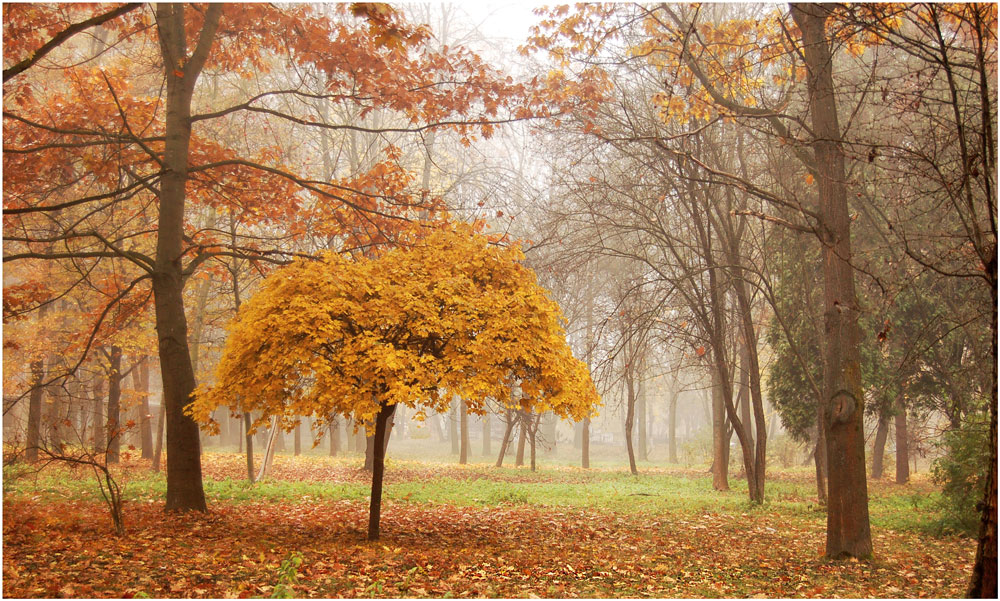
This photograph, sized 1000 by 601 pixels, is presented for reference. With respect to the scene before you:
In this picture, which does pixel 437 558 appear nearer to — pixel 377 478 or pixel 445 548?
pixel 445 548

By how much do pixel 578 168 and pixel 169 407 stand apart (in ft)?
37.6

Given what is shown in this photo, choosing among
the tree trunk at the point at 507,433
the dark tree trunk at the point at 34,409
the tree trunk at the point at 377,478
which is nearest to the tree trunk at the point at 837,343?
the tree trunk at the point at 377,478

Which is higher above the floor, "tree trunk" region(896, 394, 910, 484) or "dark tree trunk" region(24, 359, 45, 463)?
"dark tree trunk" region(24, 359, 45, 463)

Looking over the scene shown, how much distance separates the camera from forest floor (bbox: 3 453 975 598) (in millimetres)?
5320

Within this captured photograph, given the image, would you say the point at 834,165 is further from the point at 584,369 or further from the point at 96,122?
the point at 96,122

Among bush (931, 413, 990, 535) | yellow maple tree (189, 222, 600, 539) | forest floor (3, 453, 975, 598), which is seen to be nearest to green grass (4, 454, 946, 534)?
forest floor (3, 453, 975, 598)

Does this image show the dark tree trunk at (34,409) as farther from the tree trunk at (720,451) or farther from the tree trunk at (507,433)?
the tree trunk at (720,451)

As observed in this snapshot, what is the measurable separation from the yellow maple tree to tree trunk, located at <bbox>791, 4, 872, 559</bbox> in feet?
9.29

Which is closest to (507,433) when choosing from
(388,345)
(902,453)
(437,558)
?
(902,453)

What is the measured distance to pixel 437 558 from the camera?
6488mm

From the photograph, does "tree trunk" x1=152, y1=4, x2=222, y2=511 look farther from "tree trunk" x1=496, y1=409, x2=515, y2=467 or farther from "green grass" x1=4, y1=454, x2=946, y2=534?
"tree trunk" x1=496, y1=409, x2=515, y2=467

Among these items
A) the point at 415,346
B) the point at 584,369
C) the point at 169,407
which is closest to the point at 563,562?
the point at 584,369

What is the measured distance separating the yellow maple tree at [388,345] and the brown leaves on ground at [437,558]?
51.0 inches

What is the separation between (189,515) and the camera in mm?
7906
